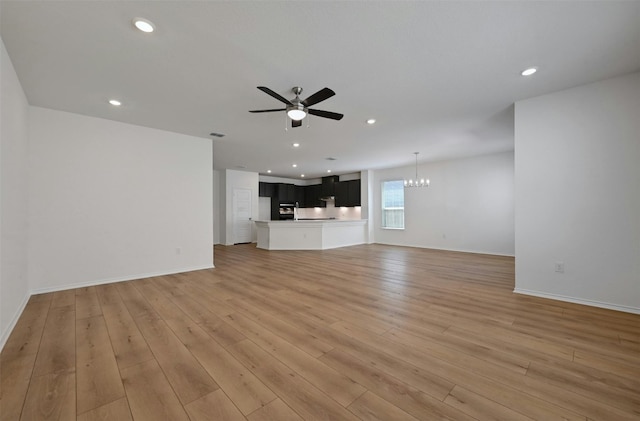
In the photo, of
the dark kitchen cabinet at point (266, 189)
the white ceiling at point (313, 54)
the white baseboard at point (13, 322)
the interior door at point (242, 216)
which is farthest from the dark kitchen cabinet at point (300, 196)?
the white baseboard at point (13, 322)

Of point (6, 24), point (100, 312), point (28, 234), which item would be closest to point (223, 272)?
point (100, 312)

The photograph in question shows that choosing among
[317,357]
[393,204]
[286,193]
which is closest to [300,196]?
[286,193]

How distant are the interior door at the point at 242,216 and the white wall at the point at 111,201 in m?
3.95

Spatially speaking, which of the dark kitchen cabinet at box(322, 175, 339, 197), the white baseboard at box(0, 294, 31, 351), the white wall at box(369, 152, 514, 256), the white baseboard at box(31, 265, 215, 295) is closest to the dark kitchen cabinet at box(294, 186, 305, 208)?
the dark kitchen cabinet at box(322, 175, 339, 197)

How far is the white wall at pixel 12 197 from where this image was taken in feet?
7.52

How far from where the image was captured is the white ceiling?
1.90 m

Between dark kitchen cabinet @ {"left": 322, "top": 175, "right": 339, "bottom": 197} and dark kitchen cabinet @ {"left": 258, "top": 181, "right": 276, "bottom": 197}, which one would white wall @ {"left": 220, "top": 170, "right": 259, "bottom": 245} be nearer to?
dark kitchen cabinet @ {"left": 258, "top": 181, "right": 276, "bottom": 197}

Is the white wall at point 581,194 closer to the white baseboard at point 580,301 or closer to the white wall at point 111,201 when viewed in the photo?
the white baseboard at point 580,301

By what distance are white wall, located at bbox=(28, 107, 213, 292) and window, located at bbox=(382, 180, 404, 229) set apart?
6046mm

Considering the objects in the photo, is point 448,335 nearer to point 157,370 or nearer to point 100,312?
point 157,370

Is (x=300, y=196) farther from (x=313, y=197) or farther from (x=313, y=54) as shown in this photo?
(x=313, y=54)

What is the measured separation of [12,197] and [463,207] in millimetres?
8728

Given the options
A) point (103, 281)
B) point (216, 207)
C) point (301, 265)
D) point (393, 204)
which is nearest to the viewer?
point (103, 281)

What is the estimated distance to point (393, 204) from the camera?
884cm
